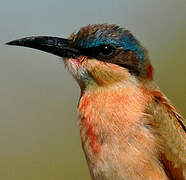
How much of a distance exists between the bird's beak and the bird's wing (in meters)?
0.70

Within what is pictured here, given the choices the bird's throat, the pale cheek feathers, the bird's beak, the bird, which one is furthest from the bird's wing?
the bird's beak

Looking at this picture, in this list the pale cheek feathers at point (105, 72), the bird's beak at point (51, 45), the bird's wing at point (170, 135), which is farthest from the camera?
the bird's beak at point (51, 45)

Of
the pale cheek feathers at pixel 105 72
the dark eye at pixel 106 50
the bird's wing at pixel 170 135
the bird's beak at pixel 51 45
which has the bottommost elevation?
the bird's wing at pixel 170 135

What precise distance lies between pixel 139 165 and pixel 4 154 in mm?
3830

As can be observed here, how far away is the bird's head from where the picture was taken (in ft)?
21.5

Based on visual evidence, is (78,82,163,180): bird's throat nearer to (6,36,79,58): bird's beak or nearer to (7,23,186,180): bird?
(7,23,186,180): bird

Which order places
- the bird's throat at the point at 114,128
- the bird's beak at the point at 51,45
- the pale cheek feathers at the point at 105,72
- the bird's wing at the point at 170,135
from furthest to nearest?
the bird's beak at the point at 51,45 → the pale cheek feathers at the point at 105,72 → the bird's wing at the point at 170,135 → the bird's throat at the point at 114,128

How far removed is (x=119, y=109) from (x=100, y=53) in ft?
1.53

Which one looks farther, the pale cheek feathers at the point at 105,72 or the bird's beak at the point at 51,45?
the bird's beak at the point at 51,45

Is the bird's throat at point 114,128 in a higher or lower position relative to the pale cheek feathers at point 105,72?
lower

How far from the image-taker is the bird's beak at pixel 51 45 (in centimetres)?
664

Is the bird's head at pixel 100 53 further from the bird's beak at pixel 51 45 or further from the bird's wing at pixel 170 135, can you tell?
the bird's wing at pixel 170 135

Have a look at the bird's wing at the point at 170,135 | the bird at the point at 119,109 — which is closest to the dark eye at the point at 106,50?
the bird at the point at 119,109

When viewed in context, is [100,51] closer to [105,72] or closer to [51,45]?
[105,72]
